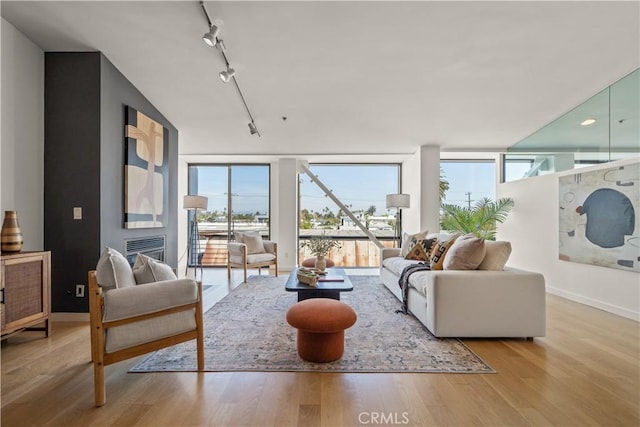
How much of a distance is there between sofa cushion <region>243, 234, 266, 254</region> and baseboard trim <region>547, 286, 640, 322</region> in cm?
465

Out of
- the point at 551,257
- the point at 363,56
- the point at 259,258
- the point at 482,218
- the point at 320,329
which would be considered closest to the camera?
the point at 320,329

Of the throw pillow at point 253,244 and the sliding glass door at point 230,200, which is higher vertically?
the sliding glass door at point 230,200

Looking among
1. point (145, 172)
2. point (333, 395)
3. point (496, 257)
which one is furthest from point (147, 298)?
point (496, 257)

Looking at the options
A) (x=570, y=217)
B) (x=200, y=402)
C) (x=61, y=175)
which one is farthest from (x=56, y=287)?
(x=570, y=217)

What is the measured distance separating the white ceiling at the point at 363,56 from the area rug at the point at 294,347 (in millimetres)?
2773

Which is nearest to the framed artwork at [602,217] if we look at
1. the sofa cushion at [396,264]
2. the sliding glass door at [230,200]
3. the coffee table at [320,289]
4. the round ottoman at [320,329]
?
the sofa cushion at [396,264]

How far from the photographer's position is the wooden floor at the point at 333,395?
167 cm

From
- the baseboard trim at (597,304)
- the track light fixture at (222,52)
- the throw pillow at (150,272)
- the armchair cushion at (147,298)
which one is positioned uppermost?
the track light fixture at (222,52)

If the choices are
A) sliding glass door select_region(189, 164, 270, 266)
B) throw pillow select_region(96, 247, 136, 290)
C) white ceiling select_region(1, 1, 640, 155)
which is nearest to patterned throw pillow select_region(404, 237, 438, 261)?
white ceiling select_region(1, 1, 640, 155)

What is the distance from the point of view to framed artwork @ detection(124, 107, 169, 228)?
12.1 ft

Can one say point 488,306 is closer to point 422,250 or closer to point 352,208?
point 422,250

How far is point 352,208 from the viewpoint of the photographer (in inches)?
284

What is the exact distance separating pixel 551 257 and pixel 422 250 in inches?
83.7

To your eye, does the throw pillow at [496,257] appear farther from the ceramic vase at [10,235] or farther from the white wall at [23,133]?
the white wall at [23,133]
